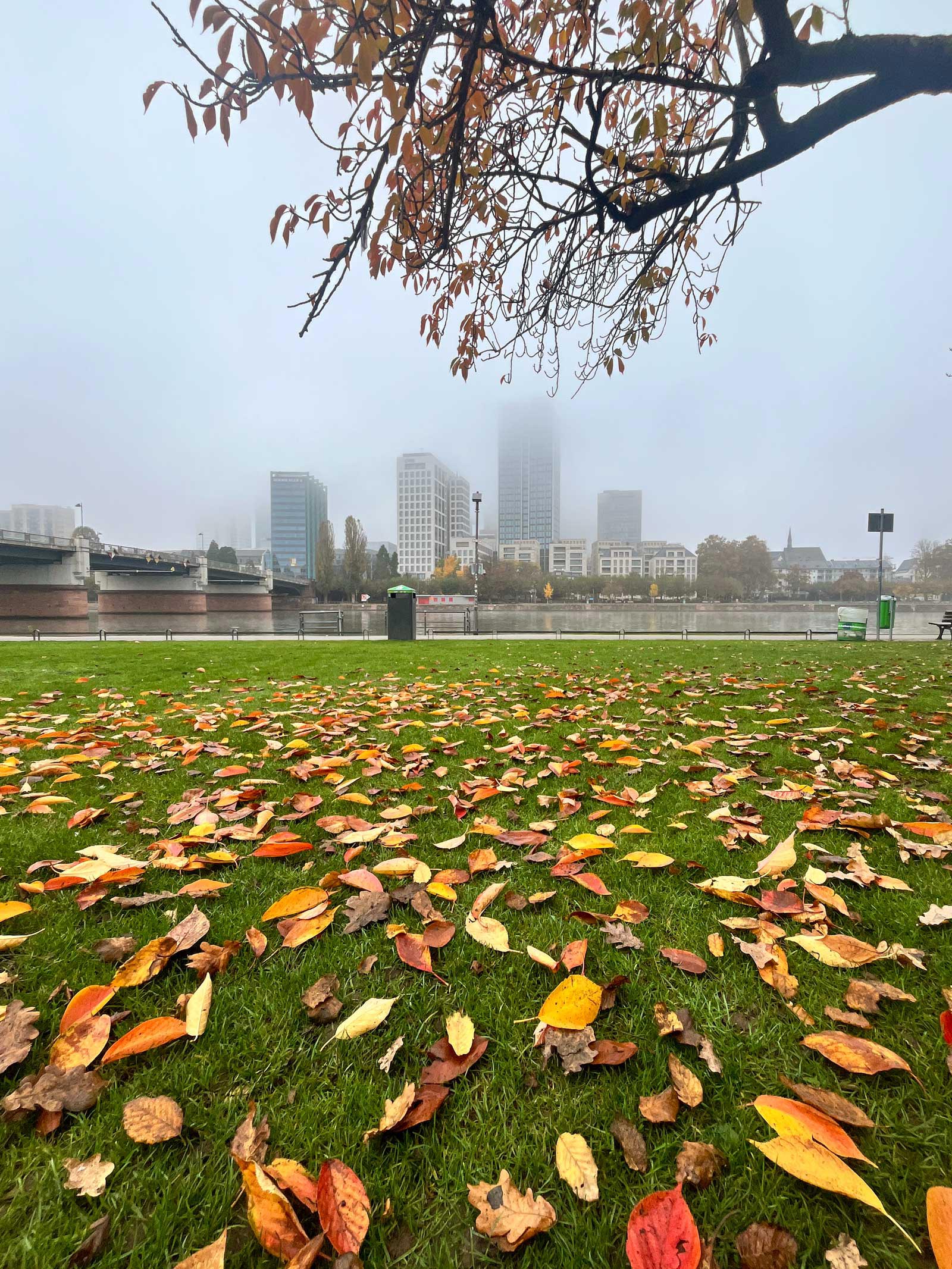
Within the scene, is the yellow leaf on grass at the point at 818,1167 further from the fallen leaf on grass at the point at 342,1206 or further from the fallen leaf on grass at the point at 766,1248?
the fallen leaf on grass at the point at 342,1206

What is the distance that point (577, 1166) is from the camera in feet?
3.49

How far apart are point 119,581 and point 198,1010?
66.6 metres

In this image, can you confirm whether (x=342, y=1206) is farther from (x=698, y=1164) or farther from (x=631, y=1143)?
(x=698, y=1164)

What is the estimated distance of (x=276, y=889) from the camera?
2104mm

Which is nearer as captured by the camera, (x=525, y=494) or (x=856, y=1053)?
(x=856, y=1053)

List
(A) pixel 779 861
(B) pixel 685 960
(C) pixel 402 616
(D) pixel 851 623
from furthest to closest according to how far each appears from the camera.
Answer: (D) pixel 851 623 < (C) pixel 402 616 < (A) pixel 779 861 < (B) pixel 685 960

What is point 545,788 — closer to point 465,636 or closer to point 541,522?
point 465,636

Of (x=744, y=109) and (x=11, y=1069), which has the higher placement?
(x=744, y=109)

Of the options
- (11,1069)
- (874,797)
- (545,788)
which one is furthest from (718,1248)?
(874,797)

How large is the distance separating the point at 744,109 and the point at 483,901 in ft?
14.2

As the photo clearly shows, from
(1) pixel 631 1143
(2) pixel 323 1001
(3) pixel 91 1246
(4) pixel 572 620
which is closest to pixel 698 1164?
(1) pixel 631 1143

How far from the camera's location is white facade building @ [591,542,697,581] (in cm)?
14150

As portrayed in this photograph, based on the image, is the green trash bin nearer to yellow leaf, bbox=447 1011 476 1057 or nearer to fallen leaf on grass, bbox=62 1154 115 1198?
yellow leaf, bbox=447 1011 476 1057

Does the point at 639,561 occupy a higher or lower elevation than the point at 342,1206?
higher
